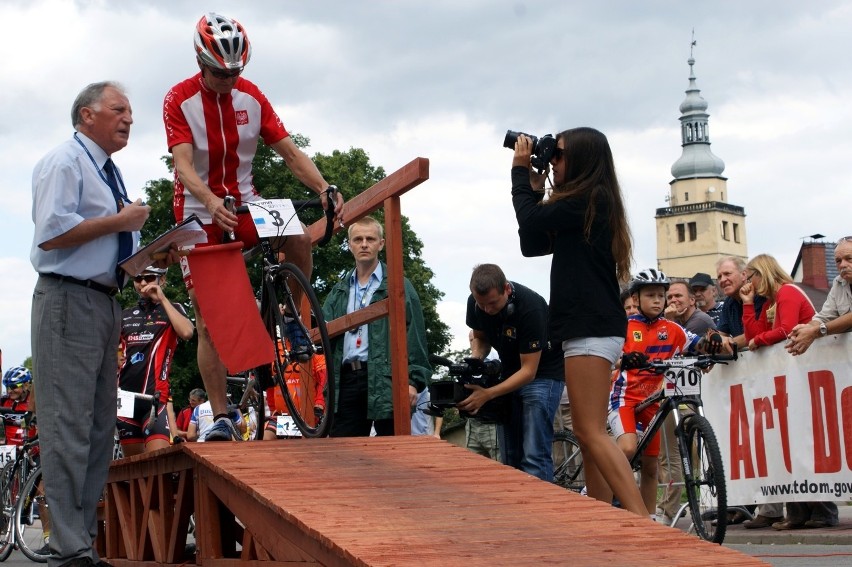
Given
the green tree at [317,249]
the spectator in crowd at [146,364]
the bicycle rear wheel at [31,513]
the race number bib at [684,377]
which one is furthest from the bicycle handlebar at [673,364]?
the green tree at [317,249]

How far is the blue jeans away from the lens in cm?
867

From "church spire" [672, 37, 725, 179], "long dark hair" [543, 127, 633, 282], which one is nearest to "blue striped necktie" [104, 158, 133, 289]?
"long dark hair" [543, 127, 633, 282]

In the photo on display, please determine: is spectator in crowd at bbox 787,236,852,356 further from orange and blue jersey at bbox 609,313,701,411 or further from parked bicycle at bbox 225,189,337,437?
parked bicycle at bbox 225,189,337,437

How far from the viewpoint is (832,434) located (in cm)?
987

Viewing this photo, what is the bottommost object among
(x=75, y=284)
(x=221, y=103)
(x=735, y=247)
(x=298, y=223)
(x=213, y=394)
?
(x=213, y=394)

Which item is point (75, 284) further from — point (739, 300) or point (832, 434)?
point (739, 300)

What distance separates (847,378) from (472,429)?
4.49 m

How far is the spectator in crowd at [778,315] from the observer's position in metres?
10.4

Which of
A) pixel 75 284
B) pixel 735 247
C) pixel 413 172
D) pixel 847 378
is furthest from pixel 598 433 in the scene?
pixel 735 247

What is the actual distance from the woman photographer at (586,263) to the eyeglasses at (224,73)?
1.58 metres

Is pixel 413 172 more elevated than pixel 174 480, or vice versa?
pixel 413 172

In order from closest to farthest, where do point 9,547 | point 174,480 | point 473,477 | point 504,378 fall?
point 473,477, point 174,480, point 504,378, point 9,547

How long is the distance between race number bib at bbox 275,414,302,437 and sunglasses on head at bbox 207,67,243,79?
2.28 metres

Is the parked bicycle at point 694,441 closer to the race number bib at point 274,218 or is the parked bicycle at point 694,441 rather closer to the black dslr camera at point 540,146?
the black dslr camera at point 540,146
